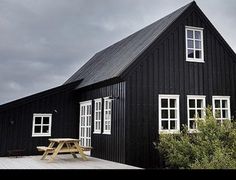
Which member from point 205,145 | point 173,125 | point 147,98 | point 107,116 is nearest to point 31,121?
point 107,116

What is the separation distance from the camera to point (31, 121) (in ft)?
47.5

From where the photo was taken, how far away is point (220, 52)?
42.7ft

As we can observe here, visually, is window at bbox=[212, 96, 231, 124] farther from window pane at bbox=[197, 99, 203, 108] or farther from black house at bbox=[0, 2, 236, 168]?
window pane at bbox=[197, 99, 203, 108]

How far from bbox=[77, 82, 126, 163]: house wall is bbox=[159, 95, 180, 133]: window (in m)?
1.68

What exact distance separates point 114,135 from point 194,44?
18.4 feet

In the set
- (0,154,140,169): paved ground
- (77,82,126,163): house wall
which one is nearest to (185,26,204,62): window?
(77,82,126,163): house wall

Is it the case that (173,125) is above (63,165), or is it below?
above

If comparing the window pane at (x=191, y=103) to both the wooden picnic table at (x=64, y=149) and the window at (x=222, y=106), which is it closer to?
the window at (x=222, y=106)

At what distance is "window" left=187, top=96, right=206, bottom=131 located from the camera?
11891mm

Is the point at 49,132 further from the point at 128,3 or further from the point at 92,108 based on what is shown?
the point at 128,3

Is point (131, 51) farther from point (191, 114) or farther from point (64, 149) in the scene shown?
point (64, 149)

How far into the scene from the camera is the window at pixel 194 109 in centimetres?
1189

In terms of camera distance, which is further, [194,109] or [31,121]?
[31,121]

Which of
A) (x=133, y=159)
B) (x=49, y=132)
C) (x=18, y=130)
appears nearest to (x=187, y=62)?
(x=133, y=159)
